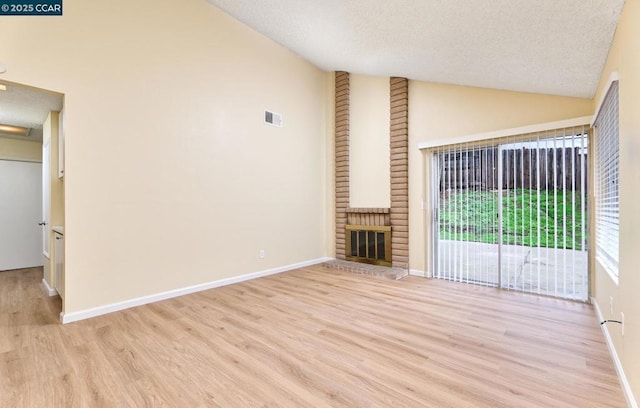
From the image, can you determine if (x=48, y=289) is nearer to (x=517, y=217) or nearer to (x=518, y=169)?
(x=517, y=217)

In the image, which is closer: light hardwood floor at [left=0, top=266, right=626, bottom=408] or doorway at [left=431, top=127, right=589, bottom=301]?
light hardwood floor at [left=0, top=266, right=626, bottom=408]

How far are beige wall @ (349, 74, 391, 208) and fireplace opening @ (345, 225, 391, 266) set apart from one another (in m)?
0.43

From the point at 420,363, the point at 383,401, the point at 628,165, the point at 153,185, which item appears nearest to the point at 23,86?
the point at 153,185

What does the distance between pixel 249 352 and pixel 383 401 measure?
1.08 meters

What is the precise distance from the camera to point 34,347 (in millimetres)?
2375

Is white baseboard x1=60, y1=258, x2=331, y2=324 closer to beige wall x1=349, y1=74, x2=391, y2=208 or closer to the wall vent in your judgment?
beige wall x1=349, y1=74, x2=391, y2=208

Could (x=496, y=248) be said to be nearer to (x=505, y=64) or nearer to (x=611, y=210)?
(x=611, y=210)

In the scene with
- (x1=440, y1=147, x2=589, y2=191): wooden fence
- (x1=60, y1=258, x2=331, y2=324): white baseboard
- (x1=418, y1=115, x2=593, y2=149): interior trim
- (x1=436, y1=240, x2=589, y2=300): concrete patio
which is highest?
(x1=418, y1=115, x2=593, y2=149): interior trim

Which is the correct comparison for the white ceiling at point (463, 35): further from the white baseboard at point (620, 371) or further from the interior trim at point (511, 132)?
the white baseboard at point (620, 371)

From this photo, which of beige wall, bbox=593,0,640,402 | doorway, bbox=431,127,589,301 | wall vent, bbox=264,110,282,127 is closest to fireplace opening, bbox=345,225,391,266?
doorway, bbox=431,127,589,301

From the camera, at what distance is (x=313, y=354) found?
224 cm

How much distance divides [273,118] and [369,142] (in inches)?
68.7

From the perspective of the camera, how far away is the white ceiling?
79.3 inches

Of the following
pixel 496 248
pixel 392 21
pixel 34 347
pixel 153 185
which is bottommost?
pixel 34 347
